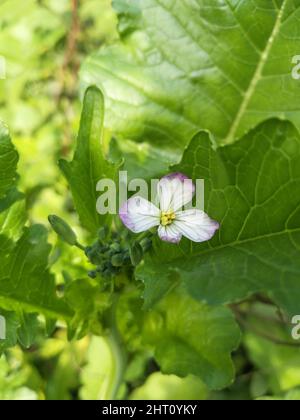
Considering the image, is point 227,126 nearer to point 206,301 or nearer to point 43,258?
point 43,258

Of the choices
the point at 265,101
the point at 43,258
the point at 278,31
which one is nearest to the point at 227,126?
the point at 265,101

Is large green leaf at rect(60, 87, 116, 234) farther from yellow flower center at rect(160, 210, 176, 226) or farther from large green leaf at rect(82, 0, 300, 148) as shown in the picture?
large green leaf at rect(82, 0, 300, 148)

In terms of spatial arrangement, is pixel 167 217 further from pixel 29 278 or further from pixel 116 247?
pixel 29 278

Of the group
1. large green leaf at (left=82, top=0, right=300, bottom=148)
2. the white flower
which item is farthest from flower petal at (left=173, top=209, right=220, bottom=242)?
large green leaf at (left=82, top=0, right=300, bottom=148)

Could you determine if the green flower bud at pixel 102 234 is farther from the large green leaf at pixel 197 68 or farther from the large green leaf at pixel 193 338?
the large green leaf at pixel 197 68

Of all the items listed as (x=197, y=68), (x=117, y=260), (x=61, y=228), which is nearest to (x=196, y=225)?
(x=117, y=260)
